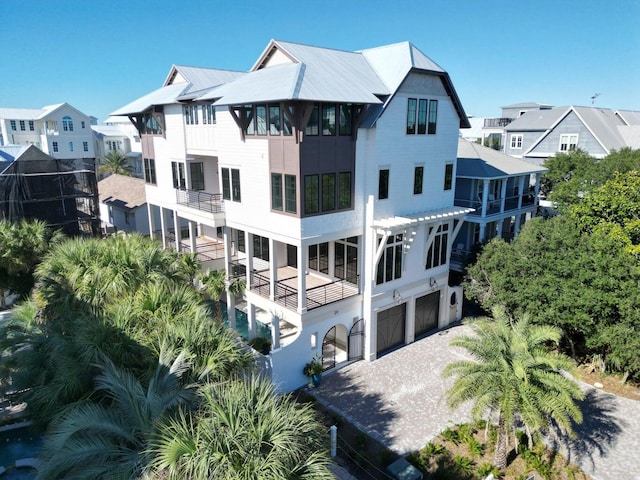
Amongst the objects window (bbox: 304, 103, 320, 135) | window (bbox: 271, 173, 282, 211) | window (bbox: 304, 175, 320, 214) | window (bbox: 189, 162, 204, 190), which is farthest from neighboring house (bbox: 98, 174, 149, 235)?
window (bbox: 304, 103, 320, 135)

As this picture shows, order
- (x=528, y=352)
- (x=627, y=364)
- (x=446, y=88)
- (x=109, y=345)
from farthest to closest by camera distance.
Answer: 1. (x=446, y=88)
2. (x=627, y=364)
3. (x=528, y=352)
4. (x=109, y=345)

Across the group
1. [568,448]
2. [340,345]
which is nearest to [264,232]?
[340,345]

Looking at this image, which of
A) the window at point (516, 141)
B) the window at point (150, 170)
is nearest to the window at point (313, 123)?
the window at point (150, 170)

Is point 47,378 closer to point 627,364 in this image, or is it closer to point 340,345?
point 340,345

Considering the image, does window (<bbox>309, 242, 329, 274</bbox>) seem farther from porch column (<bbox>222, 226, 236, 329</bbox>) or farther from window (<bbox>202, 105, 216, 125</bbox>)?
window (<bbox>202, 105, 216, 125</bbox>)

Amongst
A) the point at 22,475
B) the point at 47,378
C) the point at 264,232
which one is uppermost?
the point at 264,232

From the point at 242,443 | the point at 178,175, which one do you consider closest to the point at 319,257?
the point at 178,175
